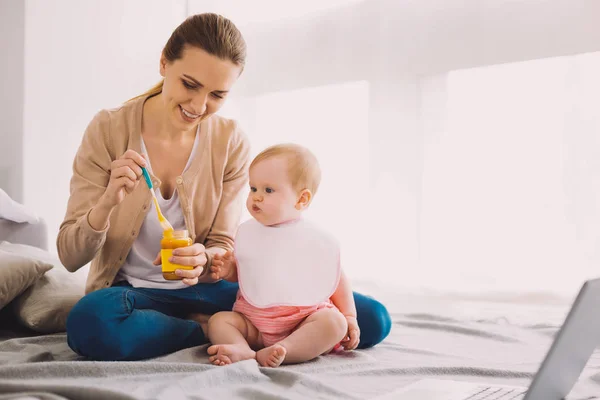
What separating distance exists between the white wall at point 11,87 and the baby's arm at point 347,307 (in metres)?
2.16

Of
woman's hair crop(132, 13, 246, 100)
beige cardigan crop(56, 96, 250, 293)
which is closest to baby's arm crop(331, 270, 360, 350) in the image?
beige cardigan crop(56, 96, 250, 293)

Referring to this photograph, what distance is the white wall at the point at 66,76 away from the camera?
3424 millimetres

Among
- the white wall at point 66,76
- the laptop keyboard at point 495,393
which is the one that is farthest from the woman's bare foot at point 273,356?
the white wall at point 66,76

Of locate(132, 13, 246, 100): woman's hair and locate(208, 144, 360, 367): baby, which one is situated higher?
locate(132, 13, 246, 100): woman's hair

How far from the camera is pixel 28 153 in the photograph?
340 centimetres

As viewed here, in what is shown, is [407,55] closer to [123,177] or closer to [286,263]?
[286,263]

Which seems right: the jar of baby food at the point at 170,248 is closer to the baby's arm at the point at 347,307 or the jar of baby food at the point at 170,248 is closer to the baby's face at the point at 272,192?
the baby's face at the point at 272,192

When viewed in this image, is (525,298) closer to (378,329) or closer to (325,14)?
(378,329)

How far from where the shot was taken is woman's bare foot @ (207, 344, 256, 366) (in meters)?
1.60

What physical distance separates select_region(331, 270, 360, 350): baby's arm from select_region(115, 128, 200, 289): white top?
435mm

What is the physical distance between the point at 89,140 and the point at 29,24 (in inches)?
70.0

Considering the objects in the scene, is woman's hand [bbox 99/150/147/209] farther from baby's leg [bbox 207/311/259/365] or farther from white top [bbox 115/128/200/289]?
baby's leg [bbox 207/311/259/365]

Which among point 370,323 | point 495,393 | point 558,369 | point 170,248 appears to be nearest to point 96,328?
point 170,248

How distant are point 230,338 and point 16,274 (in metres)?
0.76
